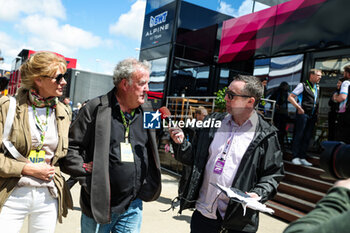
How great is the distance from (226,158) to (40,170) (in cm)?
131

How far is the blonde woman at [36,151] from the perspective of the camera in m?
1.96

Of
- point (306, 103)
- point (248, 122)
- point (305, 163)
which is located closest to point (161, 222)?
point (248, 122)

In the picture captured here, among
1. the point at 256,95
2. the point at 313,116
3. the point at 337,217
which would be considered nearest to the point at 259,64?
the point at 313,116

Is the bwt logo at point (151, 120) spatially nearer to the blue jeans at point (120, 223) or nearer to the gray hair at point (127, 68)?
the gray hair at point (127, 68)

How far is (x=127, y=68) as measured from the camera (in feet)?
7.30

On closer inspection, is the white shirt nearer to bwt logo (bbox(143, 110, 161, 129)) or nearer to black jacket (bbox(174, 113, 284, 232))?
bwt logo (bbox(143, 110, 161, 129))

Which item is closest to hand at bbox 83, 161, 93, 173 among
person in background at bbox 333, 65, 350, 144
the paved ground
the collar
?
the collar

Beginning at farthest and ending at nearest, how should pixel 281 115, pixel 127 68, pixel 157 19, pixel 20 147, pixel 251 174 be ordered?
1. pixel 157 19
2. pixel 281 115
3. pixel 127 68
4. pixel 251 174
5. pixel 20 147

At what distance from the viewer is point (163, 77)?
483 inches

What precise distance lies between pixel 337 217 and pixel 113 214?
1.81 m

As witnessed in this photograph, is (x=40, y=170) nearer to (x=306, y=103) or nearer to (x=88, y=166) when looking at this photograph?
(x=88, y=166)

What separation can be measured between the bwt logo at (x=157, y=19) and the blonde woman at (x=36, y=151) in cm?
1117

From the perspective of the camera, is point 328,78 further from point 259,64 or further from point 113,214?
point 113,214

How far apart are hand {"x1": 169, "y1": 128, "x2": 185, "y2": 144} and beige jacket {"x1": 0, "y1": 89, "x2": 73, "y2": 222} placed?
794 millimetres
